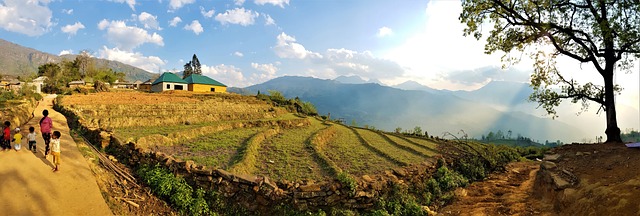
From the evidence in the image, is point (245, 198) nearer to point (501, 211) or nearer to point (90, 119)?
point (501, 211)

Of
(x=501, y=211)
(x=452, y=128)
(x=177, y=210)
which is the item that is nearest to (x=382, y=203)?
(x=501, y=211)

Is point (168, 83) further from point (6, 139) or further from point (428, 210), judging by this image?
point (428, 210)

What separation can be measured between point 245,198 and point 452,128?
196m

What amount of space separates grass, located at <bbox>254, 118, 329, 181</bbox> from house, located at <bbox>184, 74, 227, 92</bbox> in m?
34.0

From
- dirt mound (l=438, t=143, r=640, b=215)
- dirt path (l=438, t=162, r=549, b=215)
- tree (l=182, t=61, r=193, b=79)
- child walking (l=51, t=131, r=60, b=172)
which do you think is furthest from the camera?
tree (l=182, t=61, r=193, b=79)

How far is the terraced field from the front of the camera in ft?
35.6

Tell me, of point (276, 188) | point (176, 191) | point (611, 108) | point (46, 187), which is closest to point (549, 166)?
point (611, 108)

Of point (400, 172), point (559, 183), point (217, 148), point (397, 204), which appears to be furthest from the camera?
point (217, 148)

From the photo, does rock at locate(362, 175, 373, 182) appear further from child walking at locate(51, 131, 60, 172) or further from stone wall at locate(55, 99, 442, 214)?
child walking at locate(51, 131, 60, 172)

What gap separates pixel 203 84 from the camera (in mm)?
46031

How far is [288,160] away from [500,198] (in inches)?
314

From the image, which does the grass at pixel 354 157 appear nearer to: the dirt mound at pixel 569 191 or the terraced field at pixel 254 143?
the terraced field at pixel 254 143

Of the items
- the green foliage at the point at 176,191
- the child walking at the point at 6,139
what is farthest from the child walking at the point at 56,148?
the child walking at the point at 6,139

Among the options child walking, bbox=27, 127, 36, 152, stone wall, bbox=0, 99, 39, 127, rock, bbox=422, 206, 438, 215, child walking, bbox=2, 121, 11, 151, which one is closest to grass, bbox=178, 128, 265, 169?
child walking, bbox=27, 127, 36, 152
